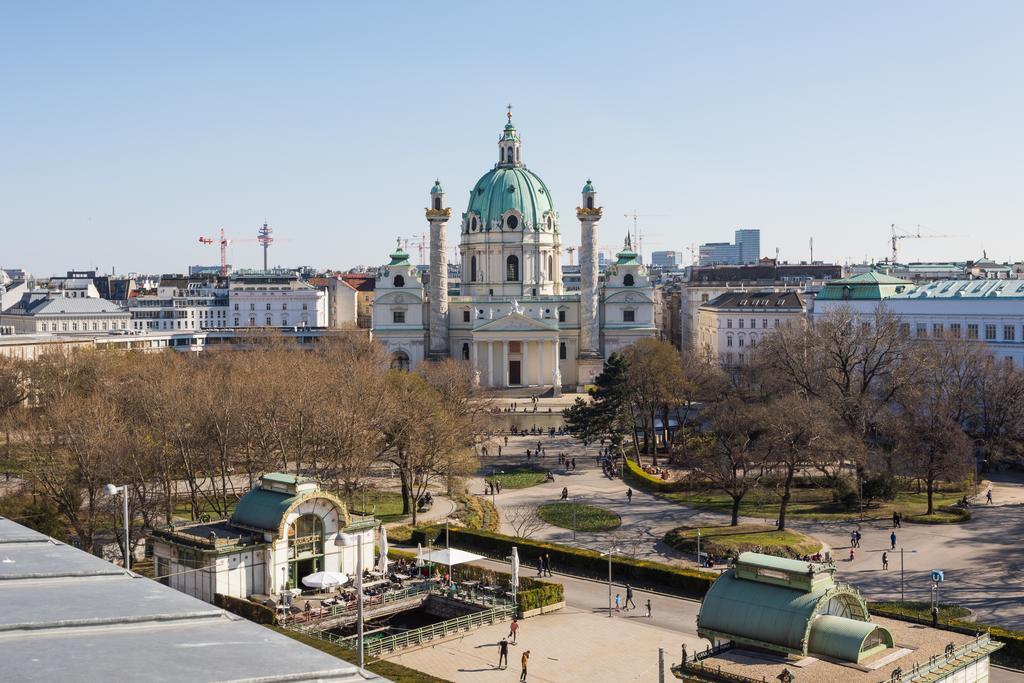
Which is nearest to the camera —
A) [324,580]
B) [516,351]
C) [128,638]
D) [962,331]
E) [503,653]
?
[128,638]

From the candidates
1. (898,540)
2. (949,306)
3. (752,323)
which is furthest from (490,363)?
(898,540)

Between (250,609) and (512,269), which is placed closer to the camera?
(250,609)

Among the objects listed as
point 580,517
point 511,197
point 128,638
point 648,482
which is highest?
point 511,197

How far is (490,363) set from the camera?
5384 inches

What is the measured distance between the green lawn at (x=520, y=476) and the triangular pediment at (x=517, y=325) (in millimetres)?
47063

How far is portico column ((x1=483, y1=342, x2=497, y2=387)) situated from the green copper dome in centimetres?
1818

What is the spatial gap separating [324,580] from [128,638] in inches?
1557

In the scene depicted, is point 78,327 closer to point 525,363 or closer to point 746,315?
point 525,363

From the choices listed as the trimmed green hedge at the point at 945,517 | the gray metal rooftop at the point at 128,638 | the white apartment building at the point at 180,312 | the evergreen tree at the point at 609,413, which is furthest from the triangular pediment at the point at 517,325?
the gray metal rooftop at the point at 128,638

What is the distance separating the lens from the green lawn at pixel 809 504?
70.5 meters

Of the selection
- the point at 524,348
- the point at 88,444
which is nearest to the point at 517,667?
the point at 88,444

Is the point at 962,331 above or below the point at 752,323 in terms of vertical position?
below

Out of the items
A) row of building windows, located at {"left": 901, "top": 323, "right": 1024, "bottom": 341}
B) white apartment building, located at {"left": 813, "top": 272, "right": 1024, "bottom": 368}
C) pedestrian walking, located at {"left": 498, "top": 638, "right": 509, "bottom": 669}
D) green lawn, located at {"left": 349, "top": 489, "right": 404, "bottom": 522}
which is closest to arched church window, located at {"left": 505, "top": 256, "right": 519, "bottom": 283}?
white apartment building, located at {"left": 813, "top": 272, "right": 1024, "bottom": 368}

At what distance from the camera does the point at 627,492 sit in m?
78.4
